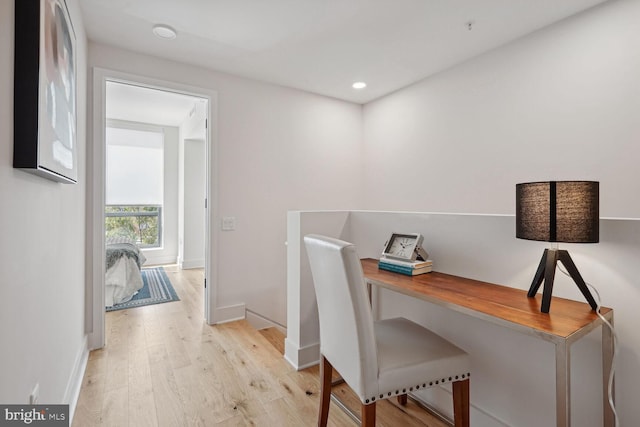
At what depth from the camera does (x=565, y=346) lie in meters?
0.96

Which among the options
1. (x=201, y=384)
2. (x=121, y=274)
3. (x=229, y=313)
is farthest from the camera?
(x=121, y=274)

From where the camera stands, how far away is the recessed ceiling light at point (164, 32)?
90.6 inches

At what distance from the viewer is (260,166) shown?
10.7 ft

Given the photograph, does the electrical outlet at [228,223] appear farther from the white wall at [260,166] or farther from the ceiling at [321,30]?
the ceiling at [321,30]

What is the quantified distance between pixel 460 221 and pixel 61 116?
1.92m

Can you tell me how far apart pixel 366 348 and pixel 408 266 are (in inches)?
24.1

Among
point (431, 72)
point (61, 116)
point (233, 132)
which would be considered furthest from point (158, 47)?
point (431, 72)

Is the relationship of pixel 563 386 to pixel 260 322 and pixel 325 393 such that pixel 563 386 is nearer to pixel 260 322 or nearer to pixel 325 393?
pixel 325 393

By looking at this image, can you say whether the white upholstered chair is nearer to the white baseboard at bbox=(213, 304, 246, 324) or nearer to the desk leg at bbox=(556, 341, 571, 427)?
the desk leg at bbox=(556, 341, 571, 427)

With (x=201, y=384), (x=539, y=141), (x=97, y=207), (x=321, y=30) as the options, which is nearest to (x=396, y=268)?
(x=201, y=384)

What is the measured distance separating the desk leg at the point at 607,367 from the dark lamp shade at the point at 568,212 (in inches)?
13.9

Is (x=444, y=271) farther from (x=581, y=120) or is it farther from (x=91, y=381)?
(x=91, y=381)

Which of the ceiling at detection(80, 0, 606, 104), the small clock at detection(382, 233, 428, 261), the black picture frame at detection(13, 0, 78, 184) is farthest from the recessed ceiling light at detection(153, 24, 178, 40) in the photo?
the small clock at detection(382, 233, 428, 261)

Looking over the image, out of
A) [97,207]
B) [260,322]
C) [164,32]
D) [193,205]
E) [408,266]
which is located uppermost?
[164,32]
